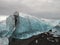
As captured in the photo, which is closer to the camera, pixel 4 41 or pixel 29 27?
pixel 29 27

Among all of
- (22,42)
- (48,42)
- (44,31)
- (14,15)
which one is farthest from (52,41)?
(14,15)

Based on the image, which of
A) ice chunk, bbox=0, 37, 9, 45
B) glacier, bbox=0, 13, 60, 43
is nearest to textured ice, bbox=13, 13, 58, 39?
glacier, bbox=0, 13, 60, 43

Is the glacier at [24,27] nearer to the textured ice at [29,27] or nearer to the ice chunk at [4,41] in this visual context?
the textured ice at [29,27]

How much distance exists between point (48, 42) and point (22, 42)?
3.39 ft

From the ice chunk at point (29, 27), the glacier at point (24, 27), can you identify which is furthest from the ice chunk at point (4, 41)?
the ice chunk at point (29, 27)

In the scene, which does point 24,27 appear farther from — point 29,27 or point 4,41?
point 4,41

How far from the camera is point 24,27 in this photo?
682 cm

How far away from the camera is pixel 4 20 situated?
24.0 feet

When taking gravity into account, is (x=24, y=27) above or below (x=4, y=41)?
above

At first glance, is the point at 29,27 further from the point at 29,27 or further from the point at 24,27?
the point at 24,27

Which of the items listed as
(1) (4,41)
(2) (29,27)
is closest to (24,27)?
(2) (29,27)

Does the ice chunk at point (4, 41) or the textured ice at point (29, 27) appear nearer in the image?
the textured ice at point (29, 27)

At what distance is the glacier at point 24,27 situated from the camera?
6831 mm

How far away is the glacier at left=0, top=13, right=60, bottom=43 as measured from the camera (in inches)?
269
